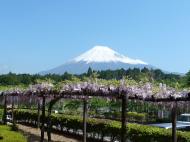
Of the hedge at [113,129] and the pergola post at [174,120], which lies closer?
the pergola post at [174,120]

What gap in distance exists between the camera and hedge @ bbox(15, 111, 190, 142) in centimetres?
2106

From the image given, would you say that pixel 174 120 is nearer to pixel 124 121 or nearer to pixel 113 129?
pixel 124 121

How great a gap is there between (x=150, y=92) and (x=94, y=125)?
11.5 meters

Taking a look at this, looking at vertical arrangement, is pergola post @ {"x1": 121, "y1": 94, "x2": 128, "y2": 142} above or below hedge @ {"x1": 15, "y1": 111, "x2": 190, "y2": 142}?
above

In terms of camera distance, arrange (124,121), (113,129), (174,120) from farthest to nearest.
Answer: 1. (113,129)
2. (174,120)
3. (124,121)

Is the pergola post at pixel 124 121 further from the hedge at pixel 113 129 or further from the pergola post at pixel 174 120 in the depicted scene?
the hedge at pixel 113 129

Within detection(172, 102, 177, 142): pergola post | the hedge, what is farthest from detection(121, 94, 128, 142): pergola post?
the hedge

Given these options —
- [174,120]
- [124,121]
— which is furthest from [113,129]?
[124,121]

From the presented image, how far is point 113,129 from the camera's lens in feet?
84.7

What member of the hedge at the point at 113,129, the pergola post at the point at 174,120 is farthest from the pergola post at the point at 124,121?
the hedge at the point at 113,129

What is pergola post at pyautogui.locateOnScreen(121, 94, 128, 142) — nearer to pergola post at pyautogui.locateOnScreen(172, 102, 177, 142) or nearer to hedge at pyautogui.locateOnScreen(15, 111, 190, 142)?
pergola post at pyautogui.locateOnScreen(172, 102, 177, 142)

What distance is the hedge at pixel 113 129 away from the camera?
69.1 feet

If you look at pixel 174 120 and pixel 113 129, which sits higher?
pixel 174 120

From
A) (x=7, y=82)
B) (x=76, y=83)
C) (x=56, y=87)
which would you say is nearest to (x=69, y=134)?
(x=56, y=87)
